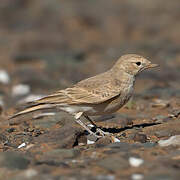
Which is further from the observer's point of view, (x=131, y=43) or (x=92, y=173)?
(x=131, y=43)

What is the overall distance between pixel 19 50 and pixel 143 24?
216 inches

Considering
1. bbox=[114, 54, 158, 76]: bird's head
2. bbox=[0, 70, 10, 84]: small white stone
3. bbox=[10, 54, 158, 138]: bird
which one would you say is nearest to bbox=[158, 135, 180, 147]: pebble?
bbox=[10, 54, 158, 138]: bird

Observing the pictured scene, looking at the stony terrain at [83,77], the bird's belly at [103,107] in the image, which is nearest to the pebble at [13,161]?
the stony terrain at [83,77]

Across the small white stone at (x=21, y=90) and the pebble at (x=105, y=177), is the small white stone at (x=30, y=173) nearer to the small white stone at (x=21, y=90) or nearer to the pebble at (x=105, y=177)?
the pebble at (x=105, y=177)

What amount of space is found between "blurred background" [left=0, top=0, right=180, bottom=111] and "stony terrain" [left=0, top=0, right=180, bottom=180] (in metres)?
0.03

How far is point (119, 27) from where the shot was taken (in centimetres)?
1903

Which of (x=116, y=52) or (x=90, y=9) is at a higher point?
(x=90, y=9)

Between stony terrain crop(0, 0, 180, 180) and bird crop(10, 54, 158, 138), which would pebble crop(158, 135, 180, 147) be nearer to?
stony terrain crop(0, 0, 180, 180)

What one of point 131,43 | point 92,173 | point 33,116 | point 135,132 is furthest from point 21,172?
point 131,43

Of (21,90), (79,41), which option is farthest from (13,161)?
(79,41)

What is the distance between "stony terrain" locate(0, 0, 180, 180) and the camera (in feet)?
16.5

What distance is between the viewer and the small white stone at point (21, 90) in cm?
1138

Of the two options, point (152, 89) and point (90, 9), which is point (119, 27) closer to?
point (90, 9)

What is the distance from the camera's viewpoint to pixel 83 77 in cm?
1268
